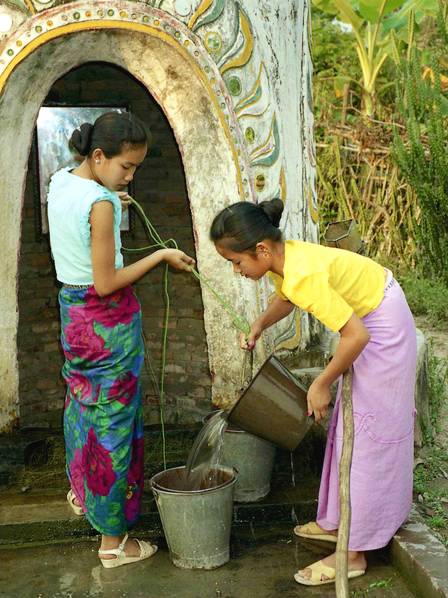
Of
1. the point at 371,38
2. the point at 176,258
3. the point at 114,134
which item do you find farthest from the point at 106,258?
the point at 371,38

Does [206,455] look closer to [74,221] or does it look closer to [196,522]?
[196,522]

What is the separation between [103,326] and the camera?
3.50m

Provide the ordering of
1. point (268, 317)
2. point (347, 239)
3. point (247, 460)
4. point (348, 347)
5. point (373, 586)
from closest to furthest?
1. point (348, 347)
2. point (373, 586)
3. point (268, 317)
4. point (247, 460)
5. point (347, 239)

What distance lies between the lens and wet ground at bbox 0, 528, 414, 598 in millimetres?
3461

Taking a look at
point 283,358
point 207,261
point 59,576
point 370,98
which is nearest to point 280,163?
point 207,261

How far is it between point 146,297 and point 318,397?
3130 mm

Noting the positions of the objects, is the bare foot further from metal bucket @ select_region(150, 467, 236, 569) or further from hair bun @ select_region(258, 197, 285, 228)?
hair bun @ select_region(258, 197, 285, 228)

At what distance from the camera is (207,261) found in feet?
14.9

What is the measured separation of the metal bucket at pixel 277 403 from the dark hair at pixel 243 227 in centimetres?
50

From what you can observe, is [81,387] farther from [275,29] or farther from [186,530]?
[275,29]

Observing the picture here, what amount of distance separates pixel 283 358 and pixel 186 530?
4.83 feet

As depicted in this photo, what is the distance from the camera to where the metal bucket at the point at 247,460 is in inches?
163

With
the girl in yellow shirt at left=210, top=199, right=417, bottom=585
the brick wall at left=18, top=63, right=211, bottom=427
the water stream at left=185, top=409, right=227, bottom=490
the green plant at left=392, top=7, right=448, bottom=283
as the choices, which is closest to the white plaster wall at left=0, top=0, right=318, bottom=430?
the water stream at left=185, top=409, right=227, bottom=490

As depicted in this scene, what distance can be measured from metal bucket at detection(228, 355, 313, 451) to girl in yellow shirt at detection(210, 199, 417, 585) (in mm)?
115
